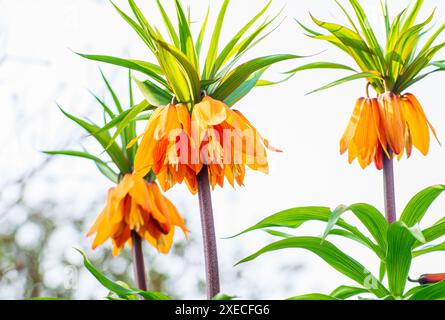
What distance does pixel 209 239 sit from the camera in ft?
2.97

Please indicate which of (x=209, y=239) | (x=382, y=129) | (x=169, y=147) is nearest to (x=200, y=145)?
(x=169, y=147)

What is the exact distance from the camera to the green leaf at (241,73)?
98 cm

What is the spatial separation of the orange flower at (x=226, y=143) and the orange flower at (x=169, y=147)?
20mm

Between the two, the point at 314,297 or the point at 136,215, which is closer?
the point at 314,297

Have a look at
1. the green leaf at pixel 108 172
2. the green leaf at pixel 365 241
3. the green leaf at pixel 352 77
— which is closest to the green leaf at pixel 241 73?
the green leaf at pixel 352 77

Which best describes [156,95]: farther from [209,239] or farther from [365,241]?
[365,241]

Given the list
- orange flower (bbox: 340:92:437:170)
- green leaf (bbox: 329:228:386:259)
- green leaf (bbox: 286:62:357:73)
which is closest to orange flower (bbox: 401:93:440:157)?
orange flower (bbox: 340:92:437:170)

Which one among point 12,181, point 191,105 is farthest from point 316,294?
point 12,181

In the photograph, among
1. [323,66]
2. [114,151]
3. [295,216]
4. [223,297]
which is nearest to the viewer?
[223,297]

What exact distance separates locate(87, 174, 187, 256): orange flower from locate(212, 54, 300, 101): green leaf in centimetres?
32

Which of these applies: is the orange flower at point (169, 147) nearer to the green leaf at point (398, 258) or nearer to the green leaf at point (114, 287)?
the green leaf at point (114, 287)

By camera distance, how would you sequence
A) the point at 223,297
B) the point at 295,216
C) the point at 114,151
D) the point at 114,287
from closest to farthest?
the point at 223,297, the point at 114,287, the point at 295,216, the point at 114,151

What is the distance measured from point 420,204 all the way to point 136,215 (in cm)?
56

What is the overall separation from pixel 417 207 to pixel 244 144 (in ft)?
1.00
